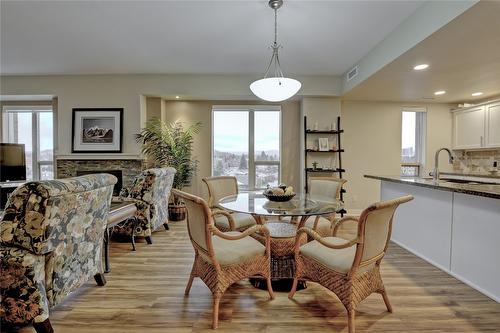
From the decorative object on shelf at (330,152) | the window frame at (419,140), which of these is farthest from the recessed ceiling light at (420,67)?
the window frame at (419,140)

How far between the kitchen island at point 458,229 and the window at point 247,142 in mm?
2612

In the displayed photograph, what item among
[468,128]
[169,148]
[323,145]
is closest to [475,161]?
[468,128]

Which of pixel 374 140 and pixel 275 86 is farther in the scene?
pixel 374 140

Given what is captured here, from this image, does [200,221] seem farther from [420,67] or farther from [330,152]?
[330,152]

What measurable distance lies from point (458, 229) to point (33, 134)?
7320mm

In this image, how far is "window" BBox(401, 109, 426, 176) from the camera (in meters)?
5.36

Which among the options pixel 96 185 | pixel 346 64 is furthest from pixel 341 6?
pixel 96 185

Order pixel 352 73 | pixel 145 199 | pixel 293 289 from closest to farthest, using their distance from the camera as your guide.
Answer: pixel 293 289, pixel 145 199, pixel 352 73

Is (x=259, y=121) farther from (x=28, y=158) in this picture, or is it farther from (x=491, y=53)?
(x=28, y=158)

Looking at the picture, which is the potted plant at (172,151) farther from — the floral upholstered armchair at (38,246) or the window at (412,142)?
the window at (412,142)

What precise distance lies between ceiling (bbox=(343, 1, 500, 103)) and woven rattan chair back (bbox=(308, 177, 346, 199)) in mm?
1605

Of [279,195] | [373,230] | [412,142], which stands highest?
[412,142]

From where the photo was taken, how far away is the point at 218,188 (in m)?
3.37

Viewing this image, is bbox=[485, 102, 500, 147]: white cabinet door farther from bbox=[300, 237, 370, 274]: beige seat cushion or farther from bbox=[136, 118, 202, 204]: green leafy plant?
bbox=[136, 118, 202, 204]: green leafy plant
